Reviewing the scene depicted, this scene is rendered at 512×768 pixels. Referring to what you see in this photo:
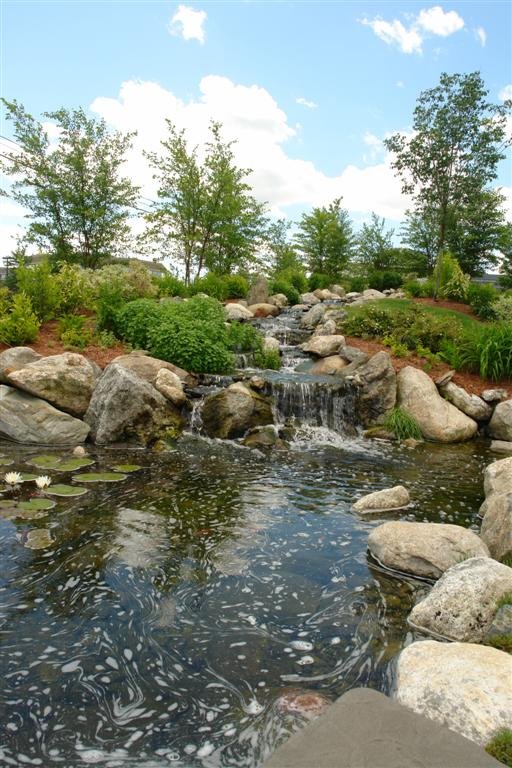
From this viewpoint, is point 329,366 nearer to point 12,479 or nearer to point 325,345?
point 325,345

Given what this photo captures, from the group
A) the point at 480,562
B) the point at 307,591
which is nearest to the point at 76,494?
the point at 307,591

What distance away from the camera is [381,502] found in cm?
656

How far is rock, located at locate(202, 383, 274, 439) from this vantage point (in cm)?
992

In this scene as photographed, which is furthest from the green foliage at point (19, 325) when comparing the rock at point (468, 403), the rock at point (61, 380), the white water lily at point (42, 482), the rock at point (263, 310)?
the rock at point (263, 310)

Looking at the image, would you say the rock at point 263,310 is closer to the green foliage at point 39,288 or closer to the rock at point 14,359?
the green foliage at point 39,288

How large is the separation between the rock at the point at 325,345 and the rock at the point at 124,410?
6199 millimetres

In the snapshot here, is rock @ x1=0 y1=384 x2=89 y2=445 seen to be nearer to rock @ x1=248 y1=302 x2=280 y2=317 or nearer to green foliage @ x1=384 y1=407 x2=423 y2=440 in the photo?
green foliage @ x1=384 y1=407 x2=423 y2=440

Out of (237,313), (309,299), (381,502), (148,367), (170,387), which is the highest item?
(309,299)

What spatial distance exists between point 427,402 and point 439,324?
408 centimetres

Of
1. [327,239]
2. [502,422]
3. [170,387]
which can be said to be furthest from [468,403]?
[327,239]

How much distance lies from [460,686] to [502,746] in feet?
1.17

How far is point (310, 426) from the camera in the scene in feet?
35.9

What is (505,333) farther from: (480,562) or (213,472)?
(480,562)

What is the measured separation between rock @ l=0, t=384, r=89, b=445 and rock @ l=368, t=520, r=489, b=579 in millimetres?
6522
